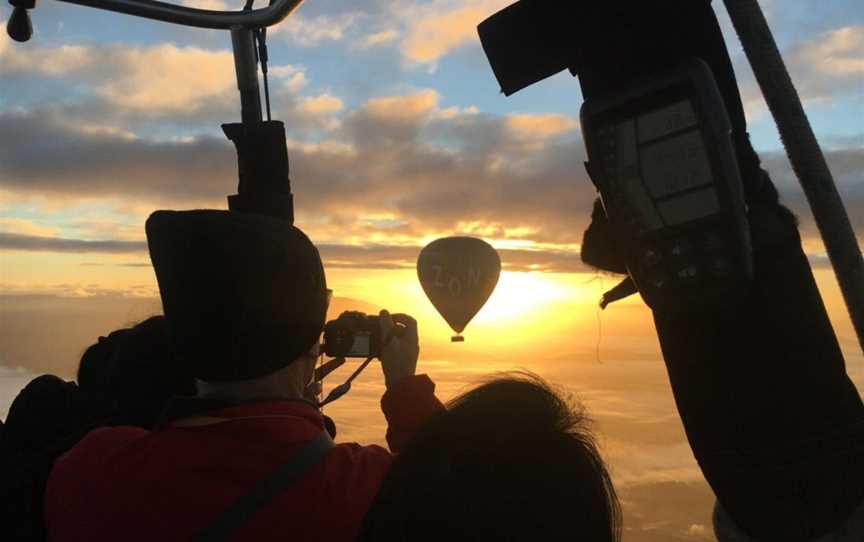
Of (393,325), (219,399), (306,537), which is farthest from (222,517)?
(393,325)

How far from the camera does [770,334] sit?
32.2 inches

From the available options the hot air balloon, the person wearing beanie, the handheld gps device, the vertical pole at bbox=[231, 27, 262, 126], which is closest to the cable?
the vertical pole at bbox=[231, 27, 262, 126]

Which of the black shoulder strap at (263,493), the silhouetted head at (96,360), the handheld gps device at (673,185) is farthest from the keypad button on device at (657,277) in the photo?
the silhouetted head at (96,360)

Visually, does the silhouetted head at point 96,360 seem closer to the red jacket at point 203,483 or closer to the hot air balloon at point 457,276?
the red jacket at point 203,483

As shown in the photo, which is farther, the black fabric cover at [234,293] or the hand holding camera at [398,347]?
the hand holding camera at [398,347]

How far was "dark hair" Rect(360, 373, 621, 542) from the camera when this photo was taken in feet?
2.44

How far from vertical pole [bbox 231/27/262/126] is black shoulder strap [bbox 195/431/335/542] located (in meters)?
0.96

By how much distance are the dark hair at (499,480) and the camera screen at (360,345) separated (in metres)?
1.54

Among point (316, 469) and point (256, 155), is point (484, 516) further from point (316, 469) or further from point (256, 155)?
point (256, 155)

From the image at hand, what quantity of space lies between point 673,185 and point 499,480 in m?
0.37

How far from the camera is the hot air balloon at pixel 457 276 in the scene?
13.0m

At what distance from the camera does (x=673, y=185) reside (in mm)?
860

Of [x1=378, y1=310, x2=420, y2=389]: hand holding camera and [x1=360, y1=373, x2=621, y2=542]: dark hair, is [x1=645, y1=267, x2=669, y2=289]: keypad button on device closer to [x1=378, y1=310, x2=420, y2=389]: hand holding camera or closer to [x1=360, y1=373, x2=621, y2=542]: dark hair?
[x1=360, y1=373, x2=621, y2=542]: dark hair

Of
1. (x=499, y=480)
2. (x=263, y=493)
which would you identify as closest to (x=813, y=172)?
(x=499, y=480)
